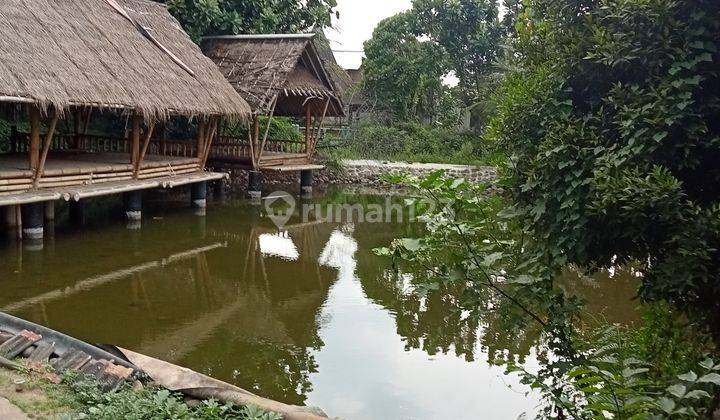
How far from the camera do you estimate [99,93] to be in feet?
32.1

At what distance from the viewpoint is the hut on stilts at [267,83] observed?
1449 centimetres

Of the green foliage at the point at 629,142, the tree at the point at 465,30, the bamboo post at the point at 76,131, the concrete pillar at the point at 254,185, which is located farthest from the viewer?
the tree at the point at 465,30

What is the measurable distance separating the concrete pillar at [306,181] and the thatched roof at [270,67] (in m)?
1.86

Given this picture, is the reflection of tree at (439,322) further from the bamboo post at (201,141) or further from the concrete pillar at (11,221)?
the bamboo post at (201,141)

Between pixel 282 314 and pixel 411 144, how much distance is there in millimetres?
14425

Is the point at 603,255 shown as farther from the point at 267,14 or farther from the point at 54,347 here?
the point at 267,14

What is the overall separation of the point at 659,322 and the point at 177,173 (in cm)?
1028

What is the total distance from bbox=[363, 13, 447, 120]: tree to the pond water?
38.8 feet

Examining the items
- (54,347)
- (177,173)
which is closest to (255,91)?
(177,173)

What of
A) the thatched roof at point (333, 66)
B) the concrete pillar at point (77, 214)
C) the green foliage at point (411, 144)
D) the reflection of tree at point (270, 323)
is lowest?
the reflection of tree at point (270, 323)

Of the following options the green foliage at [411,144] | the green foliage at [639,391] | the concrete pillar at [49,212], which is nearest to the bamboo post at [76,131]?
the concrete pillar at [49,212]

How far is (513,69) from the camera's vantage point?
4.03m

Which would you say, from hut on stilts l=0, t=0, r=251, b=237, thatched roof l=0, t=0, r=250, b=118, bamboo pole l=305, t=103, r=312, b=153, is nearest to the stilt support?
hut on stilts l=0, t=0, r=251, b=237

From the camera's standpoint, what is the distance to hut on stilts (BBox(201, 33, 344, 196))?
47.5ft
